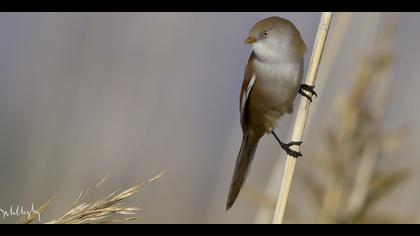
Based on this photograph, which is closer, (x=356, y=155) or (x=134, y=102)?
(x=356, y=155)

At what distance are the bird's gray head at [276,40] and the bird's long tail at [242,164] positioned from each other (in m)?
0.43

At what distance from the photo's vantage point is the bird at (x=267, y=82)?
2551 mm

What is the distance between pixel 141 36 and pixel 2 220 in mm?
1550

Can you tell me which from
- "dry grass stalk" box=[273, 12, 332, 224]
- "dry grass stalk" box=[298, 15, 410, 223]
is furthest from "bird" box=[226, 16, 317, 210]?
"dry grass stalk" box=[273, 12, 332, 224]

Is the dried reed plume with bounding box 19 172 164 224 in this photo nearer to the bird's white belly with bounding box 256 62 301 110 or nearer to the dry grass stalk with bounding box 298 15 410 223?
the dry grass stalk with bounding box 298 15 410 223

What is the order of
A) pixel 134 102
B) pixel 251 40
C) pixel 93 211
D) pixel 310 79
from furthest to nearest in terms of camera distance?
1. pixel 134 102
2. pixel 251 40
3. pixel 310 79
4. pixel 93 211

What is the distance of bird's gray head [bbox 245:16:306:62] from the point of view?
8.44 ft

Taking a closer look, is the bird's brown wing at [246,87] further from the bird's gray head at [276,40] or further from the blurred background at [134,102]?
the blurred background at [134,102]

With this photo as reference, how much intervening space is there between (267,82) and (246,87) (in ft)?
0.43

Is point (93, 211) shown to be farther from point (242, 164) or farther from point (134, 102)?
point (134, 102)

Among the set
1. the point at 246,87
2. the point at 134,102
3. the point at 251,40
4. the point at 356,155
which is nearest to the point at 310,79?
the point at 356,155

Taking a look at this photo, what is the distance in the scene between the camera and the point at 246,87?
9.16 feet

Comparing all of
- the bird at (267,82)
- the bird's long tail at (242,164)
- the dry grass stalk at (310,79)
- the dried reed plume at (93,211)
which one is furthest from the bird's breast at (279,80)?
the dried reed plume at (93,211)
